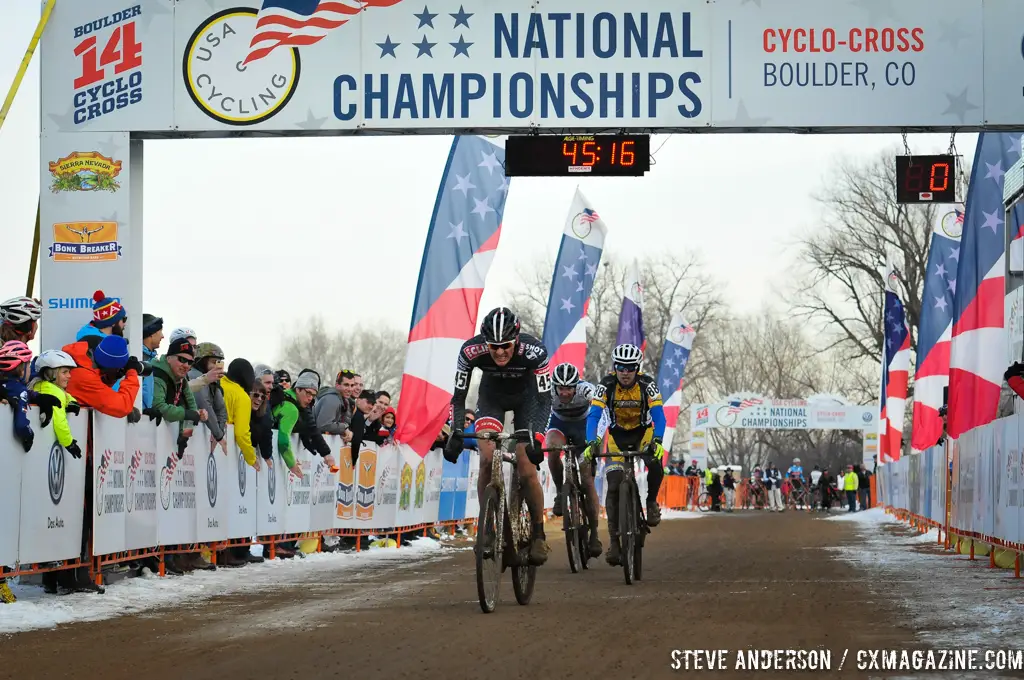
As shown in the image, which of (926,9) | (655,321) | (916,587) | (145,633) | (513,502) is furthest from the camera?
(655,321)

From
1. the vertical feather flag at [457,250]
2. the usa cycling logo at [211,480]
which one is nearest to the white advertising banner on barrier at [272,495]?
the usa cycling logo at [211,480]

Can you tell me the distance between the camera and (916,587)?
12.2 metres

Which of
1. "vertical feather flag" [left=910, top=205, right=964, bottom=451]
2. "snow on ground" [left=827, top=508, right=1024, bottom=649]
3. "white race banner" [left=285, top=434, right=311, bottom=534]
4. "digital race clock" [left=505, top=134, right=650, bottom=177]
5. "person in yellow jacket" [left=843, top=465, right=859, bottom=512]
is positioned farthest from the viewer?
"person in yellow jacket" [left=843, top=465, right=859, bottom=512]

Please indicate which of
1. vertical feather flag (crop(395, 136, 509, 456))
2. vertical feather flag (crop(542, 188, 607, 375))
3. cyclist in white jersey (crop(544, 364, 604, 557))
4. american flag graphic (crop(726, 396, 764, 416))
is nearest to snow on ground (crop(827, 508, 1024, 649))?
cyclist in white jersey (crop(544, 364, 604, 557))

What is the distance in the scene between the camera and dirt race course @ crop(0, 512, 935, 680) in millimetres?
7219

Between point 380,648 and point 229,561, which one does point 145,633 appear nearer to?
point 380,648

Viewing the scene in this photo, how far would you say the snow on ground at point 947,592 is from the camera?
27.5ft

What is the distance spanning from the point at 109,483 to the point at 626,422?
15.2 ft

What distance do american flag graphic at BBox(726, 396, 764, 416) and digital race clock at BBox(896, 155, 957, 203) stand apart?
49.6m

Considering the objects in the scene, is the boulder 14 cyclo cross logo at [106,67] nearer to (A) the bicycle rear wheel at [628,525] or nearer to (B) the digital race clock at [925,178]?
(A) the bicycle rear wheel at [628,525]

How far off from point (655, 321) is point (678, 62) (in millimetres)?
70985

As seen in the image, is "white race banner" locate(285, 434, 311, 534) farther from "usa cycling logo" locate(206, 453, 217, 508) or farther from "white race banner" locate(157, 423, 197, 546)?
"white race banner" locate(157, 423, 197, 546)

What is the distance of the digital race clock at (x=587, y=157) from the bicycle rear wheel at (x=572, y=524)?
11.5 ft

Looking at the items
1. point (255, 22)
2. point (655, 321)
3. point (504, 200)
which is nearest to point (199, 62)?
point (255, 22)
